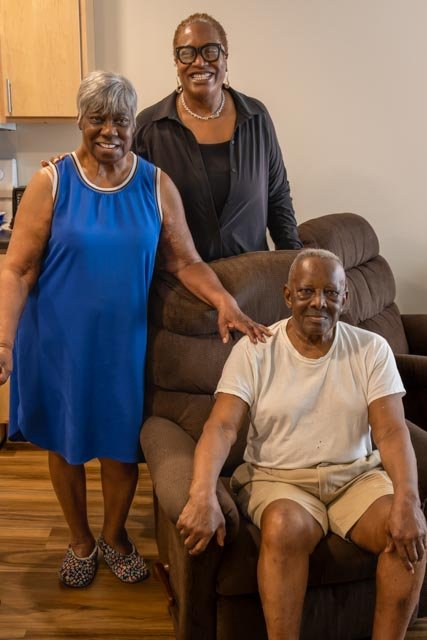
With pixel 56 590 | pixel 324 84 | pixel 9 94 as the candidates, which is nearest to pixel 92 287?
pixel 56 590

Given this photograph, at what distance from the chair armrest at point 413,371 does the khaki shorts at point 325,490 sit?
0.68 metres

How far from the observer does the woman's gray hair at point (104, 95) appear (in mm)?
1972

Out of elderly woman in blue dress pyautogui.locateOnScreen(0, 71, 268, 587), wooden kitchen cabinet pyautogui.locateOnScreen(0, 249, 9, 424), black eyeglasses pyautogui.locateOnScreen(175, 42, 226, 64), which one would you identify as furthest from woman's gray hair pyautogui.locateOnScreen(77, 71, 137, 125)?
wooden kitchen cabinet pyautogui.locateOnScreen(0, 249, 9, 424)

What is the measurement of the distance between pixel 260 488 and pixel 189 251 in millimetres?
725

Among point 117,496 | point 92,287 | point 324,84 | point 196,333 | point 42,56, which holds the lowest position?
point 117,496

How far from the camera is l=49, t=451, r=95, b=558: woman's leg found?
7.56ft

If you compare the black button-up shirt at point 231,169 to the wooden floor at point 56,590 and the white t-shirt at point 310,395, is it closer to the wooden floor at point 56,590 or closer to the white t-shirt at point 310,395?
the white t-shirt at point 310,395

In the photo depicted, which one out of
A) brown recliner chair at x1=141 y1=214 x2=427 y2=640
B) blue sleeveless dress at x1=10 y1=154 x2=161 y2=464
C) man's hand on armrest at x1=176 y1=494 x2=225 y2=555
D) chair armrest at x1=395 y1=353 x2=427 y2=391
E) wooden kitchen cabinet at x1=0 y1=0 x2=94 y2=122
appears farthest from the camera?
wooden kitchen cabinet at x1=0 y1=0 x2=94 y2=122

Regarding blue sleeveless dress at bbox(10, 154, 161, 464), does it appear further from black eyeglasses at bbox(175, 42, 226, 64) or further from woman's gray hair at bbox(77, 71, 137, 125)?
black eyeglasses at bbox(175, 42, 226, 64)

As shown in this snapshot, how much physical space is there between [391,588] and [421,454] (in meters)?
0.39

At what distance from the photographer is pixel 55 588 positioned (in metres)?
2.36

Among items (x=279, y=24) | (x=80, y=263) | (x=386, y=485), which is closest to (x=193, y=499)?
(x=386, y=485)

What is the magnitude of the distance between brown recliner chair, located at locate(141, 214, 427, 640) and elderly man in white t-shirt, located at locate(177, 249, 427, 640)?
0.24 feet

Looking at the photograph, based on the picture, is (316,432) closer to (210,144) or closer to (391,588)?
(391,588)
